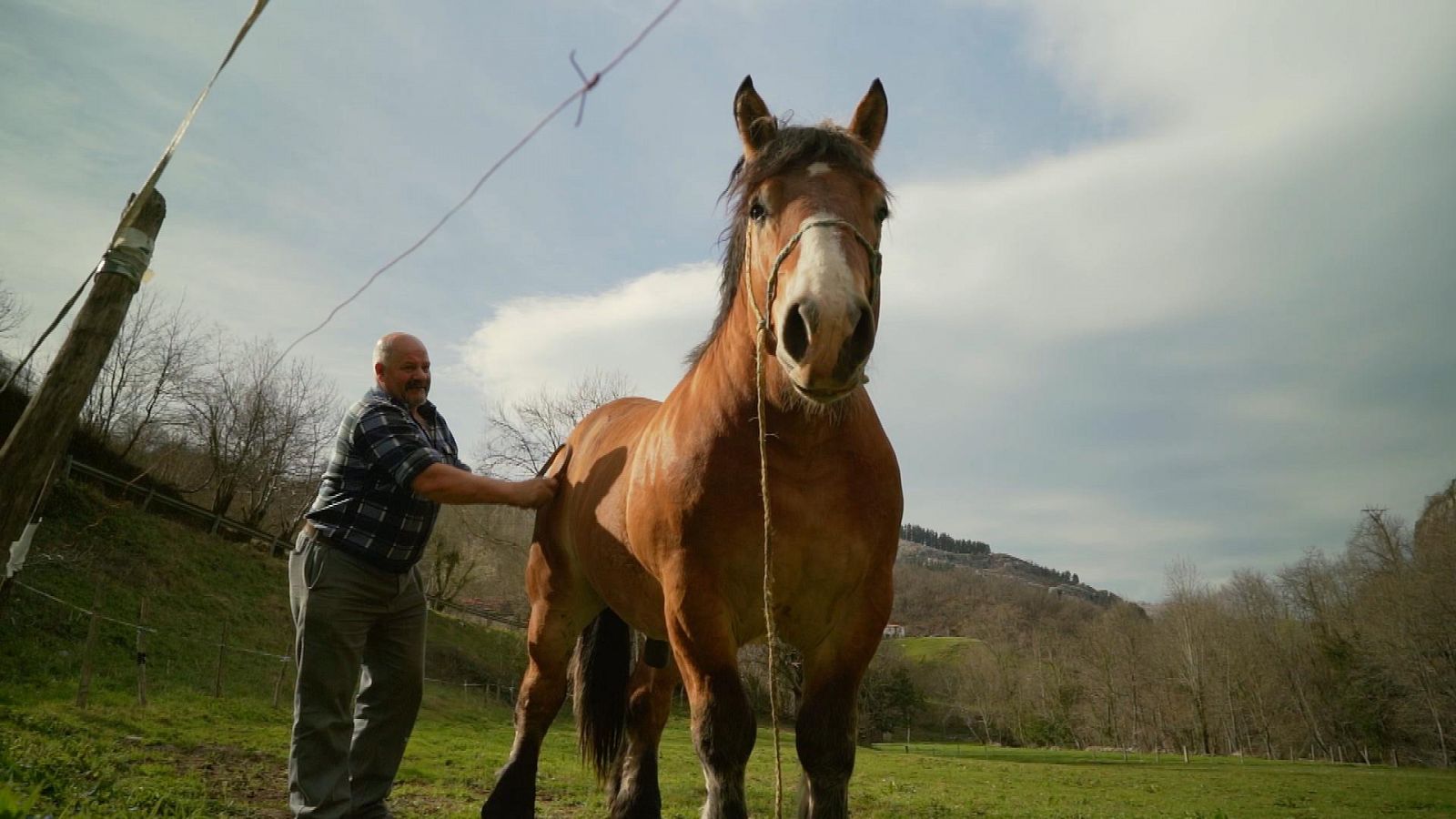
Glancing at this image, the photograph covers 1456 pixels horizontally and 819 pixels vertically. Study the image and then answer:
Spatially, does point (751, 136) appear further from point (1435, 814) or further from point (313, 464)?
point (313, 464)

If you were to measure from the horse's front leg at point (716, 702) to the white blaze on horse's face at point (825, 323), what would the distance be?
987 millimetres

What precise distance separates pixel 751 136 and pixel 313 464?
37.9 meters

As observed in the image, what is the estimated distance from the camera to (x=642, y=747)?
4.56 m

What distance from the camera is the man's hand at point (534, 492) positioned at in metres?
4.15

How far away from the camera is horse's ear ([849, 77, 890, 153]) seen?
3.15 meters

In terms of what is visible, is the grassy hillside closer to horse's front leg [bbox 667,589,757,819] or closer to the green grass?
horse's front leg [bbox 667,589,757,819]

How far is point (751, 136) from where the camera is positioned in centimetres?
300

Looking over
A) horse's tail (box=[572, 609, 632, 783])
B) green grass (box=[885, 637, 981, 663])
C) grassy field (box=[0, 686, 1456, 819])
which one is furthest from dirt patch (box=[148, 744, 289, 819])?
green grass (box=[885, 637, 981, 663])

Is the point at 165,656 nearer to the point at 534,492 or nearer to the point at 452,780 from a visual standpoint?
the point at 452,780

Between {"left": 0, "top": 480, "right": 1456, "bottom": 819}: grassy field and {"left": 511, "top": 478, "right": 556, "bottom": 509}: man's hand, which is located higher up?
{"left": 511, "top": 478, "right": 556, "bottom": 509}: man's hand

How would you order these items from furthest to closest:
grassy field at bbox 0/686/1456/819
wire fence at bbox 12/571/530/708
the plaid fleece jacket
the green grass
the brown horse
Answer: the green grass → wire fence at bbox 12/571/530/708 → grassy field at bbox 0/686/1456/819 → the plaid fleece jacket → the brown horse

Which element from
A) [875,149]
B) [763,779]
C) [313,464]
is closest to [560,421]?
[313,464]

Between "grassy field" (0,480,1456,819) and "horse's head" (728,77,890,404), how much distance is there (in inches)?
95.4

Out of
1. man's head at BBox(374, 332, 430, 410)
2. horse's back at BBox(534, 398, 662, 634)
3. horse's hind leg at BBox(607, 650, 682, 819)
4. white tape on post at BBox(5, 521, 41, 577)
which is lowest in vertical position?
horse's hind leg at BBox(607, 650, 682, 819)
